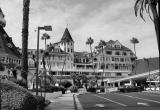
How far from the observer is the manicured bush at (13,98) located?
12.1 meters

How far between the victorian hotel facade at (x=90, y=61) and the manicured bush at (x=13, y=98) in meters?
107

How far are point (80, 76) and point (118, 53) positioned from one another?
21.7 m

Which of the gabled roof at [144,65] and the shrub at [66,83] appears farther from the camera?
the shrub at [66,83]

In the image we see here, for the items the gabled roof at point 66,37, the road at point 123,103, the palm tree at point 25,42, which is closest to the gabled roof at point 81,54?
the gabled roof at point 66,37

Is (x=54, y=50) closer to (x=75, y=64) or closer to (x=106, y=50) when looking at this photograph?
(x=75, y=64)

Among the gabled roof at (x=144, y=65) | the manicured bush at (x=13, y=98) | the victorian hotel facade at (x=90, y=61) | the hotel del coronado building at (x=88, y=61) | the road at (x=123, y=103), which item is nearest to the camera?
the manicured bush at (x=13, y=98)

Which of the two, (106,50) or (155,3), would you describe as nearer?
(155,3)

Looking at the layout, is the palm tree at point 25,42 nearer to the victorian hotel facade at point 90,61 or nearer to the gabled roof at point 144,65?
the gabled roof at point 144,65

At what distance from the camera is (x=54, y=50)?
125938 mm

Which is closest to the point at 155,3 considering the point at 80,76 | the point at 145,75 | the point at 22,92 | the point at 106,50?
the point at 22,92

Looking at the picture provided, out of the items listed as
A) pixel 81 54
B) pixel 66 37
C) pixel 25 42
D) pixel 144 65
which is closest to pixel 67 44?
pixel 66 37

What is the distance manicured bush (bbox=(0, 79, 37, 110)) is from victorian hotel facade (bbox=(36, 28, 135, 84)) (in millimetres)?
107169

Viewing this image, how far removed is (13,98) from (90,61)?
402 ft

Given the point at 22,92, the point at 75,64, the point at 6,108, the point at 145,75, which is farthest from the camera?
the point at 75,64
